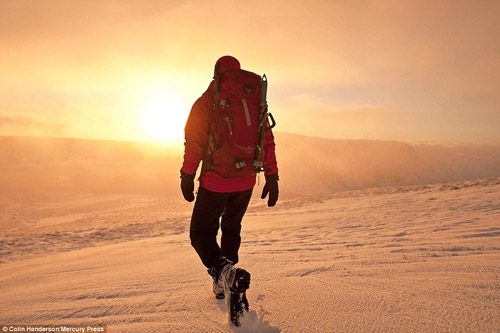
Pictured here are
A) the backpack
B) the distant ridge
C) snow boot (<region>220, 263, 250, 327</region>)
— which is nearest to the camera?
snow boot (<region>220, 263, 250, 327</region>)

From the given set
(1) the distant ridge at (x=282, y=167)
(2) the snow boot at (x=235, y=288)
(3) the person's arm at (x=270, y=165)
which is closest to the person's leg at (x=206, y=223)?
(2) the snow boot at (x=235, y=288)

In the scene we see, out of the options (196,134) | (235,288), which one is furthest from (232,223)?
(196,134)

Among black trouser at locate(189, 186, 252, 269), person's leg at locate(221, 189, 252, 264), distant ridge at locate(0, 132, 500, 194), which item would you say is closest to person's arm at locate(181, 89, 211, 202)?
black trouser at locate(189, 186, 252, 269)

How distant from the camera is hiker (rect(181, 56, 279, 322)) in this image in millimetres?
1787

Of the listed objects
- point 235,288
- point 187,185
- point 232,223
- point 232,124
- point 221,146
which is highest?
point 232,124

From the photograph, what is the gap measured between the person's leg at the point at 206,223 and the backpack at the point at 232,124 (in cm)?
19

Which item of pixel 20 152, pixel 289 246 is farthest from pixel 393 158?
pixel 20 152

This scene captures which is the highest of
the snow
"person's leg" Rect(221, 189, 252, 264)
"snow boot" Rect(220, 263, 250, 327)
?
"person's leg" Rect(221, 189, 252, 264)

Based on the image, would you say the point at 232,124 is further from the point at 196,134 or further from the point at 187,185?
the point at 187,185

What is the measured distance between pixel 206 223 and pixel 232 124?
0.71 metres

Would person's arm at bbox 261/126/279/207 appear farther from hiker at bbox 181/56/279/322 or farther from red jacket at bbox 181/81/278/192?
red jacket at bbox 181/81/278/192

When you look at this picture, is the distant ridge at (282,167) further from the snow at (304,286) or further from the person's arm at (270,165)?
the person's arm at (270,165)

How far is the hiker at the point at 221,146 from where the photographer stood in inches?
70.4

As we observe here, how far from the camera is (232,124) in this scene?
179cm
